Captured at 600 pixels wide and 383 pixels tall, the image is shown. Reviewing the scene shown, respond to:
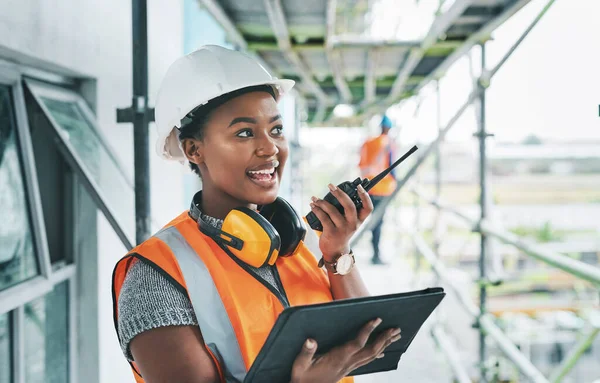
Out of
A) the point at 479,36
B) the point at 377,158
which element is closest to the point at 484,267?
the point at 479,36

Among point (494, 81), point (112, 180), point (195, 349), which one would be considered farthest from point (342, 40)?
point (195, 349)

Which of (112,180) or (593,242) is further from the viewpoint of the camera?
(593,242)

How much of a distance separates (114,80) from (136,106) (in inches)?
17.7

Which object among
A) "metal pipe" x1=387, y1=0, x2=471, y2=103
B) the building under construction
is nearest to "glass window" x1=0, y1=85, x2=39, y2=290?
the building under construction

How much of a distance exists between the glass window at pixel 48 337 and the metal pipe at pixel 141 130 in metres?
0.40

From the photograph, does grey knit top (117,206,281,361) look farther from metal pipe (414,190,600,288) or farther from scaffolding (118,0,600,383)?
metal pipe (414,190,600,288)

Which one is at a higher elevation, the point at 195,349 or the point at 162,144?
the point at 162,144

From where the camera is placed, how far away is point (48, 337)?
6.58ft

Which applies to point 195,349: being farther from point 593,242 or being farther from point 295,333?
point 593,242

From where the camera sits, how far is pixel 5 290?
1.64 metres

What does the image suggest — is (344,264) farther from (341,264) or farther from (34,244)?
(34,244)

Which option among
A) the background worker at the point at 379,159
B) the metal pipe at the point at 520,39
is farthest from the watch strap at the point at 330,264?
the background worker at the point at 379,159

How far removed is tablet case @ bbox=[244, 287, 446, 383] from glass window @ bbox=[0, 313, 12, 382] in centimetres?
100

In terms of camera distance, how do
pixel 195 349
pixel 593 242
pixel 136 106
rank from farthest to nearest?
pixel 593 242 < pixel 136 106 < pixel 195 349
